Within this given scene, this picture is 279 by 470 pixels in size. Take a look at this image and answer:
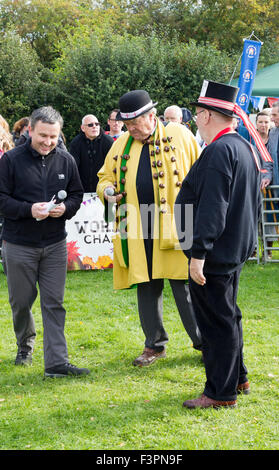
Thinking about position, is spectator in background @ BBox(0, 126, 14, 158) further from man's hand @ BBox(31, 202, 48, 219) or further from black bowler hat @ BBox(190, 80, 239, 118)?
black bowler hat @ BBox(190, 80, 239, 118)

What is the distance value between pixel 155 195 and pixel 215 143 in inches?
49.5

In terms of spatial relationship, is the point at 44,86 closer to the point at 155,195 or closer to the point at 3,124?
the point at 3,124

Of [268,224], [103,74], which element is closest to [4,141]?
[268,224]

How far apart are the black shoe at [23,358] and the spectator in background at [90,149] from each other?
4.67 m

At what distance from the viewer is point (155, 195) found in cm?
509

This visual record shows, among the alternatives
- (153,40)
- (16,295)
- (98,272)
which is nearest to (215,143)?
(16,295)

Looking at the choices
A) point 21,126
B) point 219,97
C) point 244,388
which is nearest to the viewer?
point 219,97

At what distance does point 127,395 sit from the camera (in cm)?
455

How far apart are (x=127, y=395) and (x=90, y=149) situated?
577 centimetres

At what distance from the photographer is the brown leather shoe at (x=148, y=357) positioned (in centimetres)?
522

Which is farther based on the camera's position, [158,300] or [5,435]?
[158,300]

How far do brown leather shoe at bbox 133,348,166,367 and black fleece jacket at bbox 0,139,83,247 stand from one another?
1289mm

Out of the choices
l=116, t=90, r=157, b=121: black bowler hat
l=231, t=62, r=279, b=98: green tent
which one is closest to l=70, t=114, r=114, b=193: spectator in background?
l=116, t=90, r=157, b=121: black bowler hat

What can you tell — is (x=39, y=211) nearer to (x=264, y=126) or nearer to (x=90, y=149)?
(x=90, y=149)
